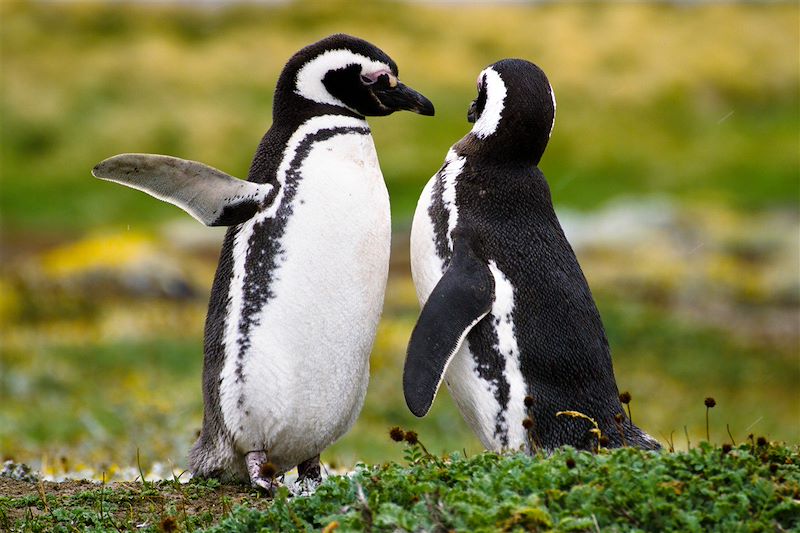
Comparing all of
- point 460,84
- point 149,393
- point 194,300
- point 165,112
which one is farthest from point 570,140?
point 149,393

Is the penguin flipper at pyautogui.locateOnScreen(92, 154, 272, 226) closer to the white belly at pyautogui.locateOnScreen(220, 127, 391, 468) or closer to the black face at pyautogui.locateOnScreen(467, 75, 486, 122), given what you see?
the white belly at pyautogui.locateOnScreen(220, 127, 391, 468)

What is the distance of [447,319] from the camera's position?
16.0 feet

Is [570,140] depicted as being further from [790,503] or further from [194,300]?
[790,503]

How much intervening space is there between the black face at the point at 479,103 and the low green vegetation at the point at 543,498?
194cm

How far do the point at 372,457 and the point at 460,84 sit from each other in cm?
4171

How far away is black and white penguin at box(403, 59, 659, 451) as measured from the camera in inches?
193

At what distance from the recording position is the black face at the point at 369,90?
5.50m

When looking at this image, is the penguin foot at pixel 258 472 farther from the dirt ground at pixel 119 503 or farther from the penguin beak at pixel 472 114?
the penguin beak at pixel 472 114

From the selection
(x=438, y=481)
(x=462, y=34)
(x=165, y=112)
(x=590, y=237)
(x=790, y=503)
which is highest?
(x=462, y=34)

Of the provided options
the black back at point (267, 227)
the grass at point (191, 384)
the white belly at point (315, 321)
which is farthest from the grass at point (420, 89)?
the white belly at point (315, 321)

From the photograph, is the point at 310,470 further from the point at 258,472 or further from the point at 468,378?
the point at 468,378

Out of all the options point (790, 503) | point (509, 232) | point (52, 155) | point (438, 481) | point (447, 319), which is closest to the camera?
point (790, 503)

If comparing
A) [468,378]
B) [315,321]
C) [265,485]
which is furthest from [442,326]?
[265,485]

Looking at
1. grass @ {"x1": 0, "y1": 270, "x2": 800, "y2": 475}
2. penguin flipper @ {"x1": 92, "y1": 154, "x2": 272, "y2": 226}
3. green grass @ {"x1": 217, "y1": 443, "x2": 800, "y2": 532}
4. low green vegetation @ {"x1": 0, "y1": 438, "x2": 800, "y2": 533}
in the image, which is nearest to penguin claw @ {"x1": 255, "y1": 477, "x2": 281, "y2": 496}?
low green vegetation @ {"x1": 0, "y1": 438, "x2": 800, "y2": 533}
